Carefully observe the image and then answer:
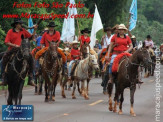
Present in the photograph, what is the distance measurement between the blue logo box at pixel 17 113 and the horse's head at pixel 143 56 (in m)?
3.36

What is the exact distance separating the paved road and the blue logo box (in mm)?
243

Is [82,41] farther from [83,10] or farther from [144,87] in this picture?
[83,10]

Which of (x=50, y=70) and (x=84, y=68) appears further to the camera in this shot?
(x=84, y=68)

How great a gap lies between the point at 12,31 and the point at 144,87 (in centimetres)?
1142

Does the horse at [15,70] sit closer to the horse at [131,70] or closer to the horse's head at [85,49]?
the horse at [131,70]

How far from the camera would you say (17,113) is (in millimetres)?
15719

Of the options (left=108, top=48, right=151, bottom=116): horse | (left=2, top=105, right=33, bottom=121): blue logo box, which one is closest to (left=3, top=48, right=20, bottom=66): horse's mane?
(left=2, top=105, right=33, bottom=121): blue logo box

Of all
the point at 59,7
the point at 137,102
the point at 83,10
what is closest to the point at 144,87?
the point at 137,102

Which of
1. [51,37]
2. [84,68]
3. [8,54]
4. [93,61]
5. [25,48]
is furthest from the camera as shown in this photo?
[84,68]

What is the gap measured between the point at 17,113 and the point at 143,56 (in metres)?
3.81

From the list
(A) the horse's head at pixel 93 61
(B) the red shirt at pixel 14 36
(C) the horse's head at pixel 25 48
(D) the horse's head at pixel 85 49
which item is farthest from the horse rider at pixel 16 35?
(D) the horse's head at pixel 85 49

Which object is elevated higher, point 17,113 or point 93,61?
point 93,61

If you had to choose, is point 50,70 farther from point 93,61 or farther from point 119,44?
point 119,44

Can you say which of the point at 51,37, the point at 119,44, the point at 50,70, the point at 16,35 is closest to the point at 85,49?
the point at 51,37
